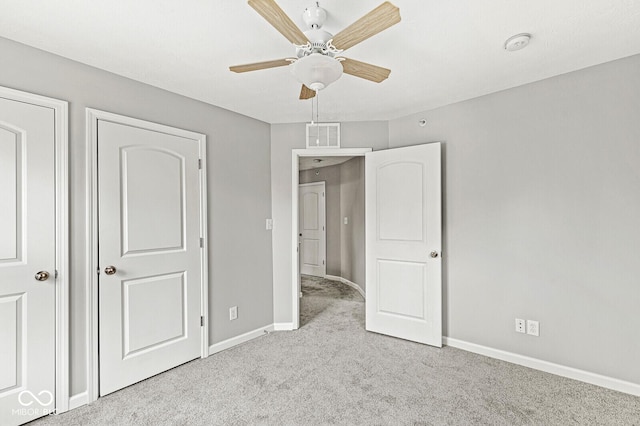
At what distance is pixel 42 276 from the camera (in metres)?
2.03

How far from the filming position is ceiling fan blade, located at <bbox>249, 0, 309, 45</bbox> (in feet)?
4.22

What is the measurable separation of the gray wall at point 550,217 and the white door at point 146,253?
2444 millimetres

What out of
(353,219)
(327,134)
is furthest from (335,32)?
(353,219)

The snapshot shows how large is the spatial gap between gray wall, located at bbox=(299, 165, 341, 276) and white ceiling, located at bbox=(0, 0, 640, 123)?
11.5ft

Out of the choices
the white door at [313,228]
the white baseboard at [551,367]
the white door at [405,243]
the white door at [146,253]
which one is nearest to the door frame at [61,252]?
the white door at [146,253]

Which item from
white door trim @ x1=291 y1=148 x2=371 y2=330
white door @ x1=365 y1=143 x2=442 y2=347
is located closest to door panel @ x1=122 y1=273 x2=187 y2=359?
white door trim @ x1=291 y1=148 x2=371 y2=330

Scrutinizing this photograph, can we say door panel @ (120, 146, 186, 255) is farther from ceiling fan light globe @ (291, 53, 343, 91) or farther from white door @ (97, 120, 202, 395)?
ceiling fan light globe @ (291, 53, 343, 91)

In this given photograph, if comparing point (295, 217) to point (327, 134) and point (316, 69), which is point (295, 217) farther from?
point (316, 69)

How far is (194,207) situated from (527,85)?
3055mm

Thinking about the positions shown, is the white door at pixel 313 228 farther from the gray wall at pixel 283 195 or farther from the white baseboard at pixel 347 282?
the gray wall at pixel 283 195

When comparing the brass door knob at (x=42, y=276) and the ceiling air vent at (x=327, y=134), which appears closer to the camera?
the brass door knob at (x=42, y=276)

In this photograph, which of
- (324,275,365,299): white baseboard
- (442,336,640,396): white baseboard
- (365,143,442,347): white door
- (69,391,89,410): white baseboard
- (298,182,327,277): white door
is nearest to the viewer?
(69,391,89,410): white baseboard

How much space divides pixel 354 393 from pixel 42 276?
7.26 feet

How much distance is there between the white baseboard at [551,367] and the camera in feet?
7.54
